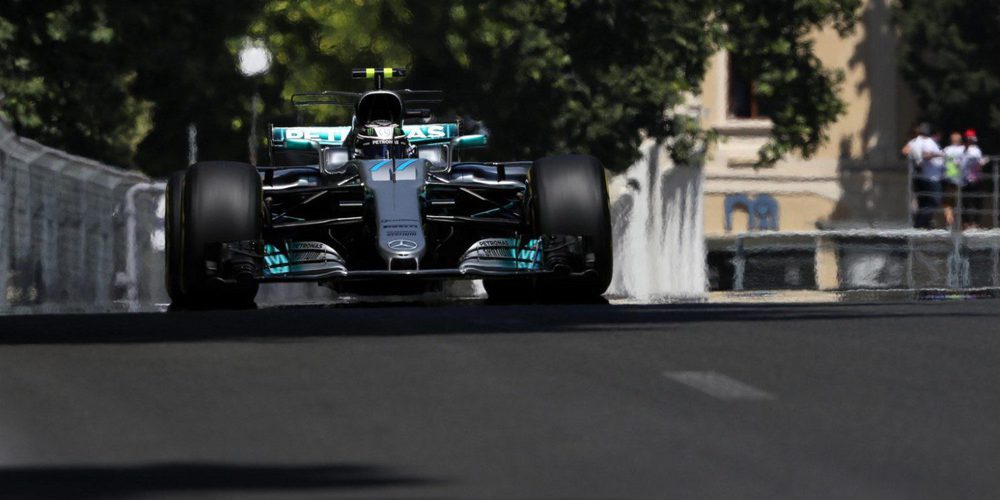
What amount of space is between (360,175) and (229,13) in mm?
20712

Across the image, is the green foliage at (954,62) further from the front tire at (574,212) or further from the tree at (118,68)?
the front tire at (574,212)

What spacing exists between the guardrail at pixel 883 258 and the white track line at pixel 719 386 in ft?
74.0

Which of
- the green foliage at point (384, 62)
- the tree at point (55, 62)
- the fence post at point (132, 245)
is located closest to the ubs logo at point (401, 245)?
the fence post at point (132, 245)

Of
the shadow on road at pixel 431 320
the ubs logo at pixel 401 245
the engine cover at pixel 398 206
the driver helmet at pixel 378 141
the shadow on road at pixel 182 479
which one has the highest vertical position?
the driver helmet at pixel 378 141

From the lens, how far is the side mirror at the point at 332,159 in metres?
18.5

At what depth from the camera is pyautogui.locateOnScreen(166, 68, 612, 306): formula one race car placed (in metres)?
17.2

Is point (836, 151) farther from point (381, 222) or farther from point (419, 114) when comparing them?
point (381, 222)

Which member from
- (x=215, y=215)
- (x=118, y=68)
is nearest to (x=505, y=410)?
(x=215, y=215)

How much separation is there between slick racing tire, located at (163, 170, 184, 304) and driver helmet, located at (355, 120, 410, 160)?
4.23 ft

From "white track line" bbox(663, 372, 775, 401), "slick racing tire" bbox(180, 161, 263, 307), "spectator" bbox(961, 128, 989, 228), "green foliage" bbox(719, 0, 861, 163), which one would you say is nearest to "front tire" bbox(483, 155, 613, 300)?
"slick racing tire" bbox(180, 161, 263, 307)

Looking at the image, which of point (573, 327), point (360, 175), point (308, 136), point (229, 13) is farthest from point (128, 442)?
point (229, 13)

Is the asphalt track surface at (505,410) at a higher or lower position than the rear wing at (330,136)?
lower

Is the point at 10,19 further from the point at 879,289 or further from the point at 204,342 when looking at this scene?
the point at 204,342

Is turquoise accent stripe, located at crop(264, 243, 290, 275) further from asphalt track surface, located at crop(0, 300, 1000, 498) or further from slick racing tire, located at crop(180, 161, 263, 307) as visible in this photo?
asphalt track surface, located at crop(0, 300, 1000, 498)
